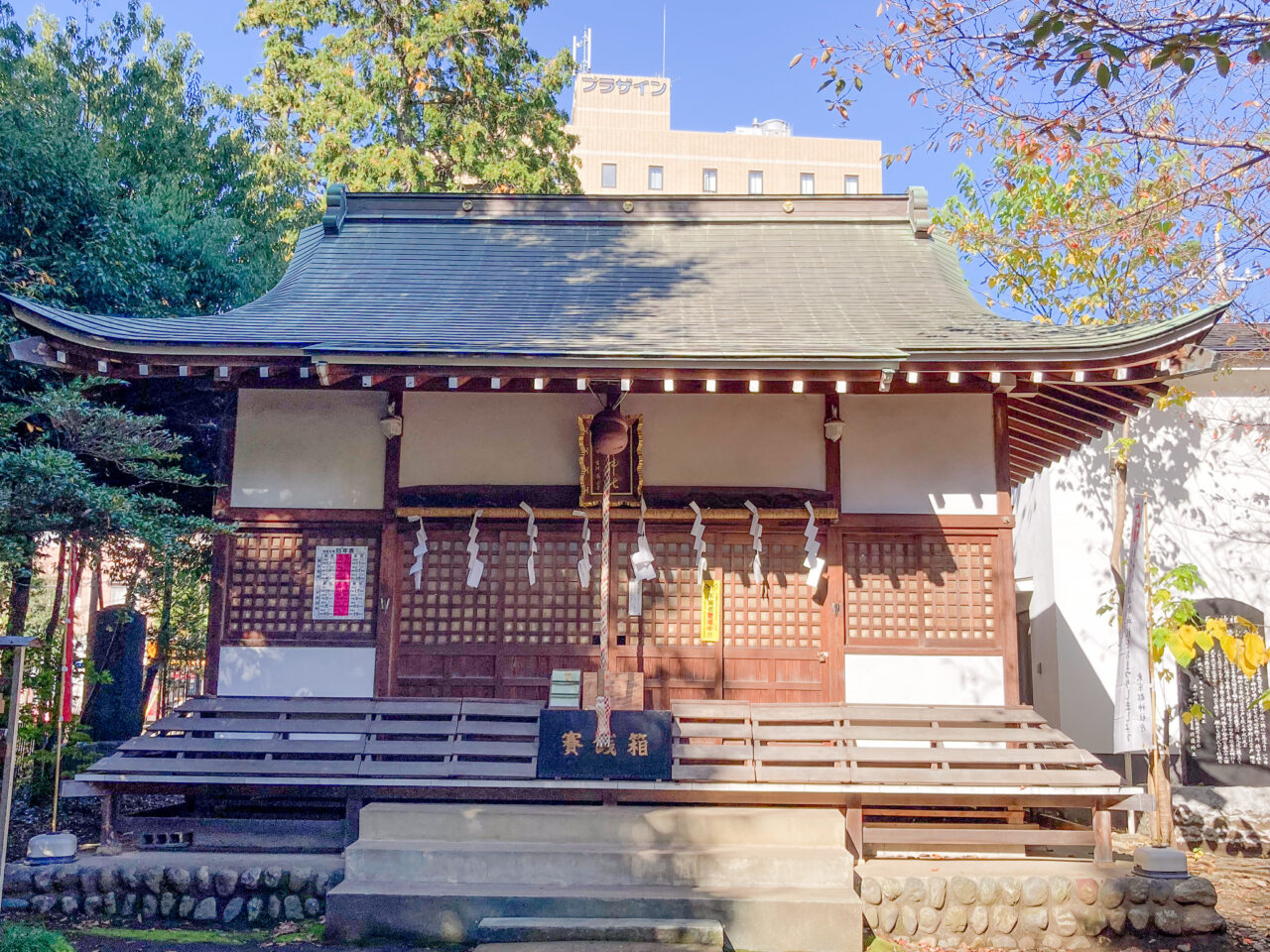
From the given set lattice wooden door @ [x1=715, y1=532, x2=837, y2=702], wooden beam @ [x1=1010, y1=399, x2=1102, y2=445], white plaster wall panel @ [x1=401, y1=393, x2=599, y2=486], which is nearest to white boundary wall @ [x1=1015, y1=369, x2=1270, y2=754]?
wooden beam @ [x1=1010, y1=399, x2=1102, y2=445]

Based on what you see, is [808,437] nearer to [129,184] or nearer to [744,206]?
[744,206]

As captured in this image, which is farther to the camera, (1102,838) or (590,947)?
(1102,838)

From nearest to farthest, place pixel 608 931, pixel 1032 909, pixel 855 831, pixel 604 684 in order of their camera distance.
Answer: pixel 608 931 < pixel 1032 909 < pixel 855 831 < pixel 604 684

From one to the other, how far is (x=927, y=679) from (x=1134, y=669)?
1.69 meters

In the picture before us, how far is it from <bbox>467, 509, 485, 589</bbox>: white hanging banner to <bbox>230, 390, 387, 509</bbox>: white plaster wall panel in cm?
85

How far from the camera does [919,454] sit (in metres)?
8.62

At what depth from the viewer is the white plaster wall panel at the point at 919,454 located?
28.0 ft

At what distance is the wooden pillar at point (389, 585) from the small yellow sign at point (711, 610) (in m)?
2.67

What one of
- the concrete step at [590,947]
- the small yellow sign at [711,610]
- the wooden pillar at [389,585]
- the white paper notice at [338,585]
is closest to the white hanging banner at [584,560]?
the small yellow sign at [711,610]

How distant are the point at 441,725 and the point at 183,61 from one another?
20.6 metres

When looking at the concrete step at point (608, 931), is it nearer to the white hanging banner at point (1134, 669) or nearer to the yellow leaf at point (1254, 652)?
the white hanging banner at point (1134, 669)

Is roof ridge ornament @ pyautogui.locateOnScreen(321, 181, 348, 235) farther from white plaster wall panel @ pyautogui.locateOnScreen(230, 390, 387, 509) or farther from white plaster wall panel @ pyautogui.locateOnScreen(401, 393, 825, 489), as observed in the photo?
white plaster wall panel @ pyautogui.locateOnScreen(401, 393, 825, 489)

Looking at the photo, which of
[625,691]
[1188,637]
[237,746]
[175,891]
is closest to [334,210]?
[237,746]

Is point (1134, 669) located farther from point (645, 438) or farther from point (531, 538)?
point (531, 538)
